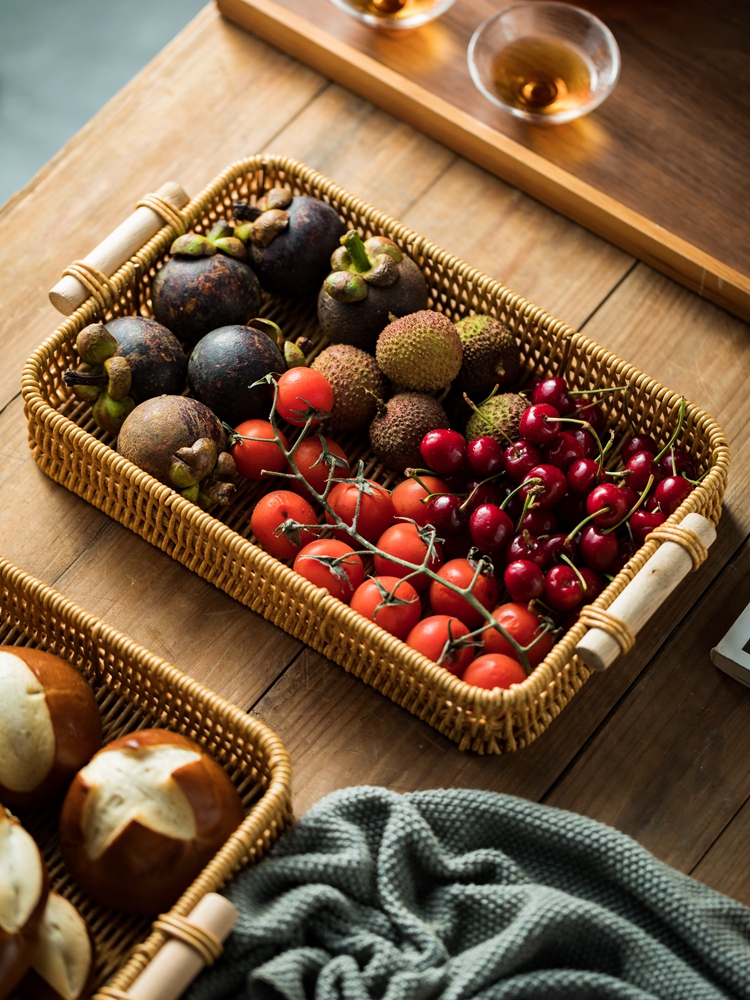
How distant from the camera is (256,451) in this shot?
3.87ft

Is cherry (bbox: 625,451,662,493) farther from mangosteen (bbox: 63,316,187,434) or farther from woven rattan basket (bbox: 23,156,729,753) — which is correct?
mangosteen (bbox: 63,316,187,434)

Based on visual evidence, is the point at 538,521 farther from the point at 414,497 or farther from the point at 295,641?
the point at 295,641

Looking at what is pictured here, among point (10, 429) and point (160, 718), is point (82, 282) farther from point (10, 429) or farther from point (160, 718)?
point (160, 718)

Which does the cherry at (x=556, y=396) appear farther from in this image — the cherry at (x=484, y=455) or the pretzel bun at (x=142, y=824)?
the pretzel bun at (x=142, y=824)

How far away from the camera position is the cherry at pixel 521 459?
3.77ft

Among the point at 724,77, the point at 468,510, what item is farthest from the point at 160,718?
the point at 724,77

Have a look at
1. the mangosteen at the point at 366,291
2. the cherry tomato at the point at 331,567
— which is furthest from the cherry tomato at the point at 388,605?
the mangosteen at the point at 366,291

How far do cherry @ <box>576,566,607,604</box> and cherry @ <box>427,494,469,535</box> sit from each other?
0.46 ft

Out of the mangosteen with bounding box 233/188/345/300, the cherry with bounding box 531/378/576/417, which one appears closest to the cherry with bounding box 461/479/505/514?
the cherry with bounding box 531/378/576/417

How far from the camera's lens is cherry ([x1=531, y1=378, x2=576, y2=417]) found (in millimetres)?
1186

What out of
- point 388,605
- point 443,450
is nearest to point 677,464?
point 443,450

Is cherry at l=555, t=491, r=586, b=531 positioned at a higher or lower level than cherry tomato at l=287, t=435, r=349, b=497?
higher

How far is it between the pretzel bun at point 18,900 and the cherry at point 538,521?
590 mm

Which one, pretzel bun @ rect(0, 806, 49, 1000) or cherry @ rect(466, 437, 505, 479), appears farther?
cherry @ rect(466, 437, 505, 479)
